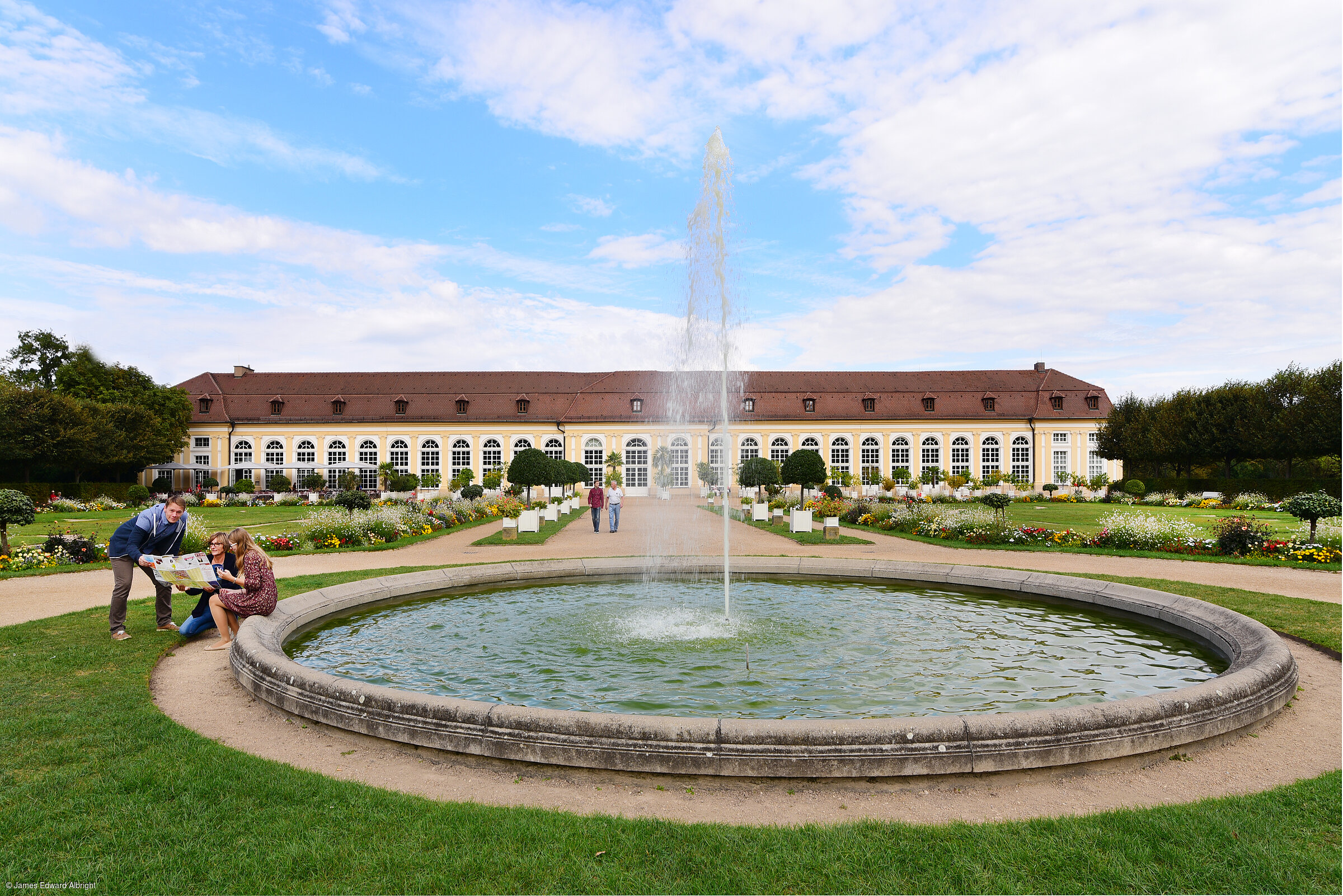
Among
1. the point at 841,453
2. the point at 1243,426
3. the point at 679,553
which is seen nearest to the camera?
the point at 679,553

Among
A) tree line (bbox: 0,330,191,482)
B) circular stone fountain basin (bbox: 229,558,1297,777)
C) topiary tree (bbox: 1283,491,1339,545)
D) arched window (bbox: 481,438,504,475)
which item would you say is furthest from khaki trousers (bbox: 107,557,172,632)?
arched window (bbox: 481,438,504,475)

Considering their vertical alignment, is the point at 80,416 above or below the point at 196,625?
above


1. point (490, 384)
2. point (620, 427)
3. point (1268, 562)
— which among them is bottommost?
point (1268, 562)

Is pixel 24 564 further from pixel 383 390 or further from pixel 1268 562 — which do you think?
pixel 383 390

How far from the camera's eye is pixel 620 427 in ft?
165

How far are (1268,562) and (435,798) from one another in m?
15.8

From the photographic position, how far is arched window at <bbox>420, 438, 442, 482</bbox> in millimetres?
50906

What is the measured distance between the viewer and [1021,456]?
50.8 meters

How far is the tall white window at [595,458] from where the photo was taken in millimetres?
50656

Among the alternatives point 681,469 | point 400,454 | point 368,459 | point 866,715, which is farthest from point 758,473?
point 368,459

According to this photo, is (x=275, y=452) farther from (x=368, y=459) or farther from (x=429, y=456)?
(x=429, y=456)

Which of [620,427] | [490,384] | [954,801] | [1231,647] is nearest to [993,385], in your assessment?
[620,427]

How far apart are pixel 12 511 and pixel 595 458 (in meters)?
38.1

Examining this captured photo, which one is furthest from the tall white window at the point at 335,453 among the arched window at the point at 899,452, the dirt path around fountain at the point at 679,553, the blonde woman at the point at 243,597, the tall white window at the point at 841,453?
the blonde woman at the point at 243,597
